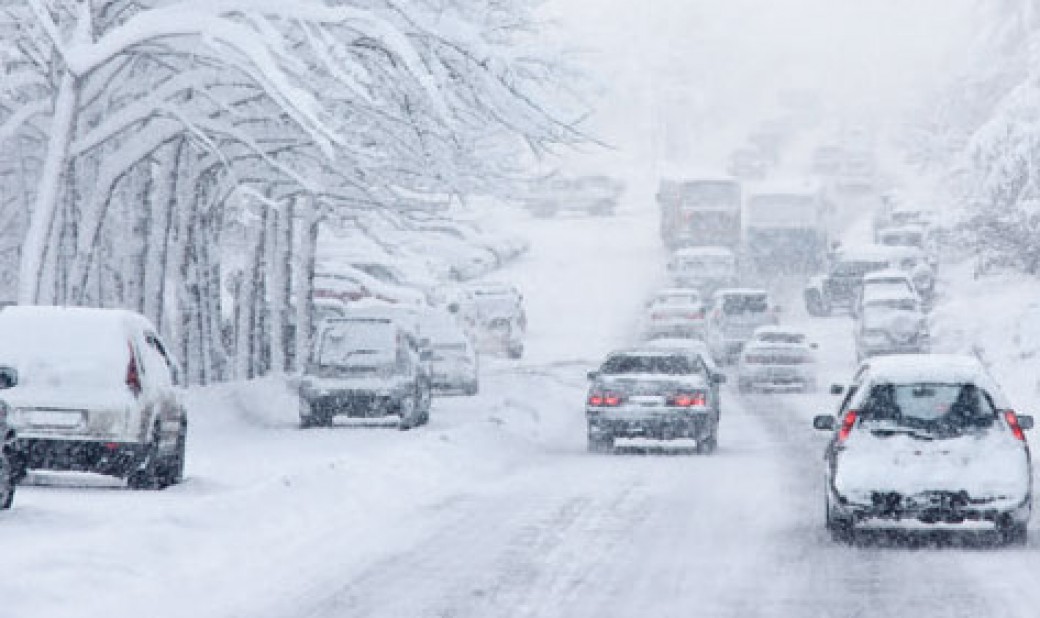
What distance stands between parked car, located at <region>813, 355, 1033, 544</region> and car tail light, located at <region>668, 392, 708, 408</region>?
499 inches

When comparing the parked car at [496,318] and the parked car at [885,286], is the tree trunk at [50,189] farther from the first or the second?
the parked car at [496,318]

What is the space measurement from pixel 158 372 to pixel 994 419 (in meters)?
8.02

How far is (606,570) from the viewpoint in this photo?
17141 millimetres

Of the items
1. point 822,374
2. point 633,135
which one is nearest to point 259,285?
point 822,374

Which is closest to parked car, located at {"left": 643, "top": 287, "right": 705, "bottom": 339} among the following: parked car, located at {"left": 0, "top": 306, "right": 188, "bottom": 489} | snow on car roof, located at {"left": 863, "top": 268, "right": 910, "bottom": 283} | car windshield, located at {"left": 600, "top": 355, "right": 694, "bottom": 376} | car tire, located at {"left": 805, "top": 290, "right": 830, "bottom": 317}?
snow on car roof, located at {"left": 863, "top": 268, "right": 910, "bottom": 283}

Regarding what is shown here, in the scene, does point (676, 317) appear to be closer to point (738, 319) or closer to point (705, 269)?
point (738, 319)

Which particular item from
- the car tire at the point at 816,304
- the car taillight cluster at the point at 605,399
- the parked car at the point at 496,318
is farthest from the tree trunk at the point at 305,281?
the car tire at the point at 816,304

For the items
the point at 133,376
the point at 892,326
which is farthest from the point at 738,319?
the point at 133,376

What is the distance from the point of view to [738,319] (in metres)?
59.7

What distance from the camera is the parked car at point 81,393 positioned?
2206 cm

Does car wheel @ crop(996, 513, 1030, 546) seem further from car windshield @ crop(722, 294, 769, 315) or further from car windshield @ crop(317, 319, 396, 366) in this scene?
car windshield @ crop(722, 294, 769, 315)

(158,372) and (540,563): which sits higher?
(158,372)

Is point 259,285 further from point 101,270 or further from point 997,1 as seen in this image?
point 997,1

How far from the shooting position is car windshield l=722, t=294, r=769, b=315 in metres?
59.8
